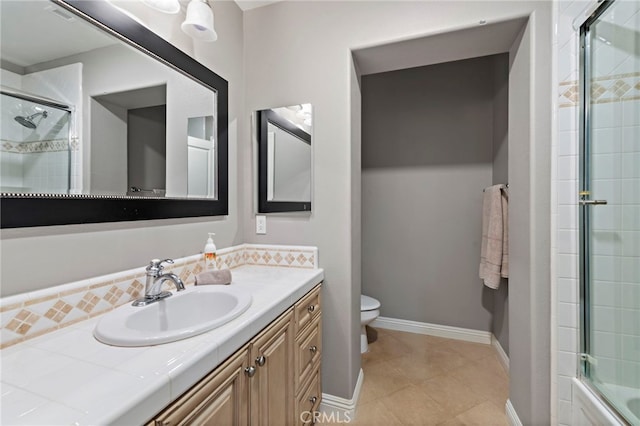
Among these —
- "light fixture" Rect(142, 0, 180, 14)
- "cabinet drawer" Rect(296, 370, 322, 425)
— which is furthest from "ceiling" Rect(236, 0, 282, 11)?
"cabinet drawer" Rect(296, 370, 322, 425)

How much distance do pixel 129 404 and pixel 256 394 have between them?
0.51 m

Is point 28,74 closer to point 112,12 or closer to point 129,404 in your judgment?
point 112,12

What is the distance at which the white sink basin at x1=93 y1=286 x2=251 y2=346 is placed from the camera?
73cm

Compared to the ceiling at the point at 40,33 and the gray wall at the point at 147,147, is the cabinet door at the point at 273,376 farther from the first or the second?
the ceiling at the point at 40,33

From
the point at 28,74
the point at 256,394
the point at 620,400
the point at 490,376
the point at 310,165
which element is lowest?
the point at 490,376

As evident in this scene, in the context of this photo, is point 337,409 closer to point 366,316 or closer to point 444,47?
point 366,316

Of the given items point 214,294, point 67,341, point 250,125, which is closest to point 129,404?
point 67,341

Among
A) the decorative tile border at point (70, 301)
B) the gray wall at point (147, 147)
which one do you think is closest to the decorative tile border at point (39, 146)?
the gray wall at point (147, 147)

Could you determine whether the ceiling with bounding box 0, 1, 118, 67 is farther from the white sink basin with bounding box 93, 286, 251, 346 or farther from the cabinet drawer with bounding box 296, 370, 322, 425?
the cabinet drawer with bounding box 296, 370, 322, 425

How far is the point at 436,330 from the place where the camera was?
2531mm

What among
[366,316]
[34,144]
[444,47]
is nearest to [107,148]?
[34,144]

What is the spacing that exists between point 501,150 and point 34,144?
259 cm

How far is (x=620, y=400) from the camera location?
3.55ft

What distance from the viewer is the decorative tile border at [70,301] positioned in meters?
0.74
